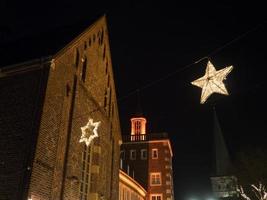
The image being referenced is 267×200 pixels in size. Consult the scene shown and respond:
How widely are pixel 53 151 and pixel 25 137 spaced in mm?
1415

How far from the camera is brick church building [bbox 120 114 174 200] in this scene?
155 feet

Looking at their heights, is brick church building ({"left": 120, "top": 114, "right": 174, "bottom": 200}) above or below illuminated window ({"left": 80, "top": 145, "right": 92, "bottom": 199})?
above

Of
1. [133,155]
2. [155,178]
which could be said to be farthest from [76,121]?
[133,155]

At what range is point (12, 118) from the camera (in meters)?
12.3

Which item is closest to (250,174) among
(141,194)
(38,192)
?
(141,194)

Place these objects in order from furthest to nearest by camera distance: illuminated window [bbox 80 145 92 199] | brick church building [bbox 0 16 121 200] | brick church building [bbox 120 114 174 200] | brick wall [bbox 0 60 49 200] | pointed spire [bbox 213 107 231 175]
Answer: pointed spire [bbox 213 107 231 175], brick church building [bbox 120 114 174 200], illuminated window [bbox 80 145 92 199], brick church building [bbox 0 16 121 200], brick wall [bbox 0 60 49 200]

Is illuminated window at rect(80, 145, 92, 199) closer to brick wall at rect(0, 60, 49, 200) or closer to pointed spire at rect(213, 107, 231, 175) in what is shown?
brick wall at rect(0, 60, 49, 200)

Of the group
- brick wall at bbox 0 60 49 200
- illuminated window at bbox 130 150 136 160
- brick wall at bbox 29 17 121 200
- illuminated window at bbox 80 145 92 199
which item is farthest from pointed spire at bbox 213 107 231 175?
brick wall at bbox 0 60 49 200

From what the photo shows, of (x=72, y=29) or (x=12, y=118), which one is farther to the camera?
(x=72, y=29)

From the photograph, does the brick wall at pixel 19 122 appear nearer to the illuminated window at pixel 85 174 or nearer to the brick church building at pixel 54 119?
the brick church building at pixel 54 119

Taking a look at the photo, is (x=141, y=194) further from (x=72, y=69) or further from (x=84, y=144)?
(x=72, y=69)

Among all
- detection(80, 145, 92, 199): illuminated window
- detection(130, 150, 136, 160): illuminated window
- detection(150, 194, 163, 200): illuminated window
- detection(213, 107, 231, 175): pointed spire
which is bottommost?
detection(80, 145, 92, 199): illuminated window

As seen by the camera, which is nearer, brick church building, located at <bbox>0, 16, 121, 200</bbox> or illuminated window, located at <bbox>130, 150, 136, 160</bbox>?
brick church building, located at <bbox>0, 16, 121, 200</bbox>

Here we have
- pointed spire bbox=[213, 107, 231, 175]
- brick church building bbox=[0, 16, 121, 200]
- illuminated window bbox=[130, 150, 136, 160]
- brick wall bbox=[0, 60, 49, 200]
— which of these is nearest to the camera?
brick wall bbox=[0, 60, 49, 200]
